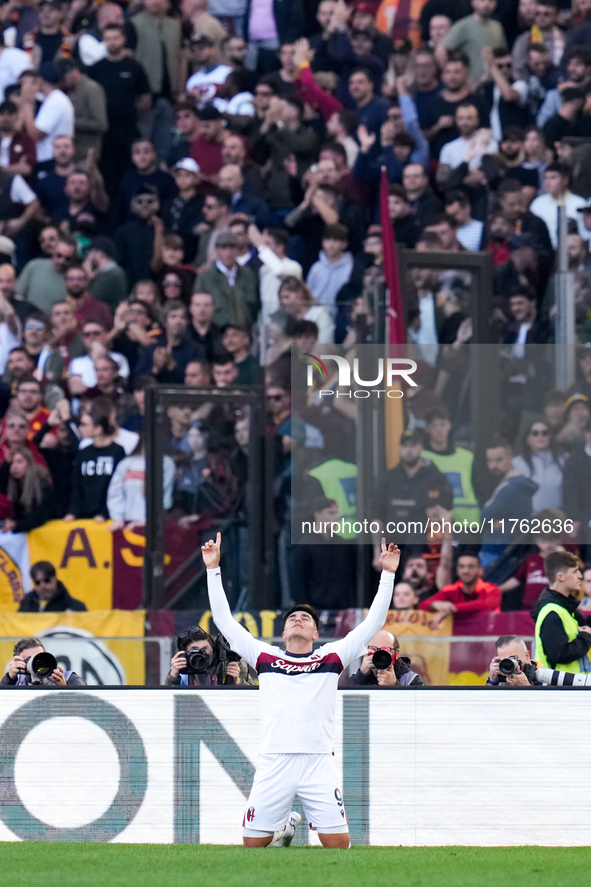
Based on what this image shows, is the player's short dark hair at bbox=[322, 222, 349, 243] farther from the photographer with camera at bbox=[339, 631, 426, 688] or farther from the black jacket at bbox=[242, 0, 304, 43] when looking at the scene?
the photographer with camera at bbox=[339, 631, 426, 688]

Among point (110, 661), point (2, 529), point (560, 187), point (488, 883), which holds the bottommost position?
point (488, 883)

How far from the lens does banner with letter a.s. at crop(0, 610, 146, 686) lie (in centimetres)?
1080

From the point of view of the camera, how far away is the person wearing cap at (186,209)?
569 inches

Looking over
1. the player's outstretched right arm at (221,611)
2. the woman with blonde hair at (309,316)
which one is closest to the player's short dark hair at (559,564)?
the player's outstretched right arm at (221,611)

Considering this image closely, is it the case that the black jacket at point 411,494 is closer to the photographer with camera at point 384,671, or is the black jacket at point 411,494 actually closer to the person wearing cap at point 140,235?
the photographer with camera at point 384,671

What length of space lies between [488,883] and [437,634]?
4227 mm

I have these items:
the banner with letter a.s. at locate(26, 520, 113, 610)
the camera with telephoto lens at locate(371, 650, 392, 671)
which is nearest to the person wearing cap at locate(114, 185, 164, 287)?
the banner with letter a.s. at locate(26, 520, 113, 610)

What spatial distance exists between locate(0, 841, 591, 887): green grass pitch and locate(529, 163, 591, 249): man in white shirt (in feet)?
20.9

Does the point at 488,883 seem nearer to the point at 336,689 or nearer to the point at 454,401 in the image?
the point at 336,689

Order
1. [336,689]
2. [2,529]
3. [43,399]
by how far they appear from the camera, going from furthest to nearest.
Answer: [43,399]
[2,529]
[336,689]

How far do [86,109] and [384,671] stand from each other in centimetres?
808

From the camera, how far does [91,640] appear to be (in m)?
10.9

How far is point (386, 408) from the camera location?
433 inches

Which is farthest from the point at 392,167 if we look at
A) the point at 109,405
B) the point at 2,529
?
the point at 2,529
